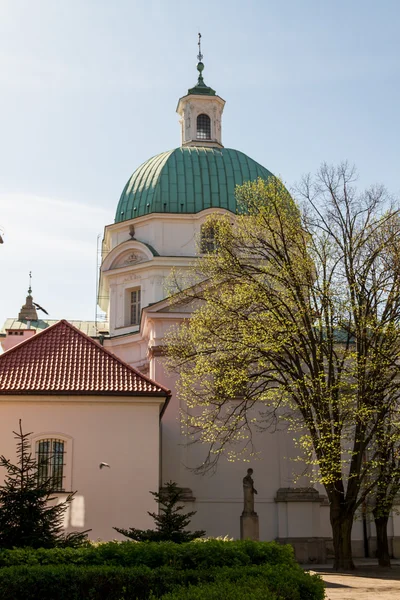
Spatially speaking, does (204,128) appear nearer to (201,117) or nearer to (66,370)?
(201,117)

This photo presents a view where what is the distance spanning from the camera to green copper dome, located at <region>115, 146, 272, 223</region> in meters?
36.6

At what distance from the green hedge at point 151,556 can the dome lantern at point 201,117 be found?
103ft

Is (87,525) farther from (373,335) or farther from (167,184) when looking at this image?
(167,184)

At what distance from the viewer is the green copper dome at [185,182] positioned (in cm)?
3656

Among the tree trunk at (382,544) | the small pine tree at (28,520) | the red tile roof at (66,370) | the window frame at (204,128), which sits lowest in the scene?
the tree trunk at (382,544)

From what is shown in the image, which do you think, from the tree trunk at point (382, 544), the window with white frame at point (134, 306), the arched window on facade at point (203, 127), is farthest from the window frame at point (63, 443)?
the arched window on facade at point (203, 127)

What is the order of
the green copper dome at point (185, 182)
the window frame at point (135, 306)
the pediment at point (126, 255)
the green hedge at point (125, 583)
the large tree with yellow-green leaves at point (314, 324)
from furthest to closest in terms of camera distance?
the green copper dome at point (185, 182) < the window frame at point (135, 306) < the pediment at point (126, 255) < the large tree with yellow-green leaves at point (314, 324) < the green hedge at point (125, 583)

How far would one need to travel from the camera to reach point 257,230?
79.3ft

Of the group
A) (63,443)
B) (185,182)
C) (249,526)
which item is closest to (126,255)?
(185,182)

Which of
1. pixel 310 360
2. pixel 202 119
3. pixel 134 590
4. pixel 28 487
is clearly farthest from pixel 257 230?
pixel 202 119

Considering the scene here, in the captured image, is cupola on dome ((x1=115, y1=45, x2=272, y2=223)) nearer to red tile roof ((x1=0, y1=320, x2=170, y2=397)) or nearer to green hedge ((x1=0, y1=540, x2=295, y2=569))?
red tile roof ((x1=0, y1=320, x2=170, y2=397))

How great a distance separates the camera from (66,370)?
953 inches

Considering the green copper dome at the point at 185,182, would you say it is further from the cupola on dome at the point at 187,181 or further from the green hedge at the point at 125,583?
the green hedge at the point at 125,583

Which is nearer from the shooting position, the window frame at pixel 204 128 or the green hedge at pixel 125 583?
the green hedge at pixel 125 583
